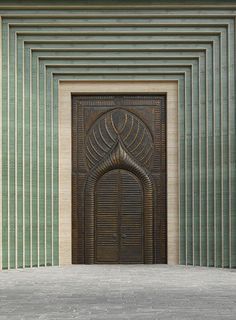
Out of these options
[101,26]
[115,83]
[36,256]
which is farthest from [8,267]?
[101,26]

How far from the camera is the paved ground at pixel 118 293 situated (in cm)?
726

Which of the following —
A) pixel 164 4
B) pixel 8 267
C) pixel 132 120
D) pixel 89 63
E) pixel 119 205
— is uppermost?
pixel 164 4

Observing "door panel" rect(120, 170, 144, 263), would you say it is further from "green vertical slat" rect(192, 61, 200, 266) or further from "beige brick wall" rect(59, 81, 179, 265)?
"green vertical slat" rect(192, 61, 200, 266)

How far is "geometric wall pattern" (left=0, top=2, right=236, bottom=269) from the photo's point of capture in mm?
13156

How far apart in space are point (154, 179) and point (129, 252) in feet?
5.72

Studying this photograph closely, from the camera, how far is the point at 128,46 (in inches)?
535

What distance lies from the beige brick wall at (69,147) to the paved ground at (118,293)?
107cm

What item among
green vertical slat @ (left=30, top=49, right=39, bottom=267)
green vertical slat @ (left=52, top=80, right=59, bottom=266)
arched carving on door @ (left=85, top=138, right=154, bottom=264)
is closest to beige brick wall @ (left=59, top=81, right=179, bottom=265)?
green vertical slat @ (left=52, top=80, right=59, bottom=266)

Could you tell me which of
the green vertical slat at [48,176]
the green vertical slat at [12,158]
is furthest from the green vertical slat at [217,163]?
the green vertical slat at [12,158]

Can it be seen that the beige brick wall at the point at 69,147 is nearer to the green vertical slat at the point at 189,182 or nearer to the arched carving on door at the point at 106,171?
the green vertical slat at the point at 189,182

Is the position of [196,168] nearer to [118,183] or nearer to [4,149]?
[118,183]

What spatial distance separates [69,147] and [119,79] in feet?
6.23

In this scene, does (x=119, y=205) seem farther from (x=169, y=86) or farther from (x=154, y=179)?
(x=169, y=86)

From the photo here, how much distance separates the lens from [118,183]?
13812 millimetres
